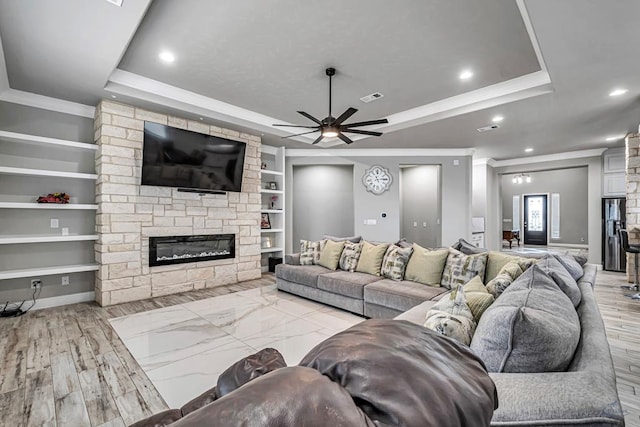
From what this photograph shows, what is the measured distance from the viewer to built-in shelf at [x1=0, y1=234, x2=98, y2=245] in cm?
359

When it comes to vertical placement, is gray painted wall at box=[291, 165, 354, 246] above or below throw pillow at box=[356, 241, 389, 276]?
above

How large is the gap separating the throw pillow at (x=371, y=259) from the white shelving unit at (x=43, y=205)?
11.5 ft

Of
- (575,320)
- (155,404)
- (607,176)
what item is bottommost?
(155,404)

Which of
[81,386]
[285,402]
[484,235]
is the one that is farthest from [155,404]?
[484,235]

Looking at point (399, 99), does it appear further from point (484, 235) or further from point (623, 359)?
point (484, 235)

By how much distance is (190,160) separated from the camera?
4707mm

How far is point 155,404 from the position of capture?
2066mm

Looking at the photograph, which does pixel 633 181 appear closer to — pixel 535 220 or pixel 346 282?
pixel 346 282

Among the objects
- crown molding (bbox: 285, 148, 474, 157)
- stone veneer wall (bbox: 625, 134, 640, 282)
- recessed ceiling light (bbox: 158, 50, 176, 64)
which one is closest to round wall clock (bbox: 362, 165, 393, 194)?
crown molding (bbox: 285, 148, 474, 157)

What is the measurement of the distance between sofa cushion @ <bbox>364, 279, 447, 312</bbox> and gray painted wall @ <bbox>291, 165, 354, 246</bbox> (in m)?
4.15

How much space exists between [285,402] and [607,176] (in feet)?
28.8

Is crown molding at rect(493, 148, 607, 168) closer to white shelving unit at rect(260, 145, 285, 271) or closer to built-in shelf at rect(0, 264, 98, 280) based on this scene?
white shelving unit at rect(260, 145, 285, 271)

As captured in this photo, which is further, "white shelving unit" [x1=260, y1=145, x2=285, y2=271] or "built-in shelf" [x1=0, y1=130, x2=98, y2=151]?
"white shelving unit" [x1=260, y1=145, x2=285, y2=271]

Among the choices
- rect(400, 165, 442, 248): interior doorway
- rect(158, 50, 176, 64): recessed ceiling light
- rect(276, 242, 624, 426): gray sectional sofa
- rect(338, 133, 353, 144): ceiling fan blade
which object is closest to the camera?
rect(276, 242, 624, 426): gray sectional sofa
